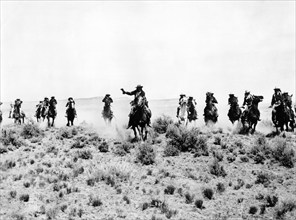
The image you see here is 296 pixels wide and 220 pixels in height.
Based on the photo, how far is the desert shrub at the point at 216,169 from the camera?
1543cm

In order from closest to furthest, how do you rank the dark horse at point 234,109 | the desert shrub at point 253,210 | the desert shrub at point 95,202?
1. the desert shrub at point 253,210
2. the desert shrub at point 95,202
3. the dark horse at point 234,109

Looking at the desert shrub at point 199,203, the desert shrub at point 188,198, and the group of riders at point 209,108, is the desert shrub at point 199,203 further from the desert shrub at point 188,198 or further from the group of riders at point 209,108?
the group of riders at point 209,108

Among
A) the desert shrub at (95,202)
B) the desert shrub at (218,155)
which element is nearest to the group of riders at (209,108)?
the desert shrub at (218,155)

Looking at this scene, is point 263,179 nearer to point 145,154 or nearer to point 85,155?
point 145,154

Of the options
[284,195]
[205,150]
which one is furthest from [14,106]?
[284,195]

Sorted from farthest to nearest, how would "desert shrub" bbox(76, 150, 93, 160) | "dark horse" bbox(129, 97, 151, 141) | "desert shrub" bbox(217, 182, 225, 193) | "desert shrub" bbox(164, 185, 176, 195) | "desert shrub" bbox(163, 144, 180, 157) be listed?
"dark horse" bbox(129, 97, 151, 141), "desert shrub" bbox(76, 150, 93, 160), "desert shrub" bbox(163, 144, 180, 157), "desert shrub" bbox(217, 182, 225, 193), "desert shrub" bbox(164, 185, 176, 195)

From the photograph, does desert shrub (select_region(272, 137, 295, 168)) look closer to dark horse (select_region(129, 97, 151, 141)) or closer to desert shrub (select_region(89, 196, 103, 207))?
dark horse (select_region(129, 97, 151, 141))

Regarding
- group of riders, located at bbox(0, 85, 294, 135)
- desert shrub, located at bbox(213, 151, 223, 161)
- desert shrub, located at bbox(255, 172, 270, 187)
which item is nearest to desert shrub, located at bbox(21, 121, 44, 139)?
group of riders, located at bbox(0, 85, 294, 135)

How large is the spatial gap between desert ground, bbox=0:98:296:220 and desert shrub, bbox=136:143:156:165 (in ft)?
0.15

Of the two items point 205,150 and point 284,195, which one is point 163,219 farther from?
point 205,150

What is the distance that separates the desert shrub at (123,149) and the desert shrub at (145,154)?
80 centimetres

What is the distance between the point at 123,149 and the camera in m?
19.0

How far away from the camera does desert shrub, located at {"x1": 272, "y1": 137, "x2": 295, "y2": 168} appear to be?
635 inches

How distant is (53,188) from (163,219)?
4.68 m
